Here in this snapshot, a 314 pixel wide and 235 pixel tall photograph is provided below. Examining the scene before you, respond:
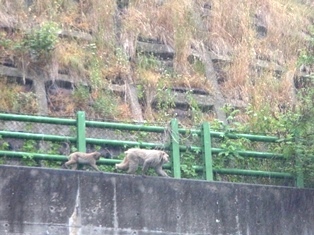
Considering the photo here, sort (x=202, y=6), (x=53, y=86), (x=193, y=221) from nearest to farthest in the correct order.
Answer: (x=193, y=221) → (x=53, y=86) → (x=202, y=6)

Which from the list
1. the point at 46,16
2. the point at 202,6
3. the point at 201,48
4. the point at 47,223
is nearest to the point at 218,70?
the point at 201,48

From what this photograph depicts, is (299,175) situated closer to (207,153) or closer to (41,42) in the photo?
(207,153)

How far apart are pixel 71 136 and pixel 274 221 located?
107 inches

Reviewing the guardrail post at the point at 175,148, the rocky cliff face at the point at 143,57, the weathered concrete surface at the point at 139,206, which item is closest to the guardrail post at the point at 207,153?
the guardrail post at the point at 175,148

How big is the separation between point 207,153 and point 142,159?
Result: 1.00 m

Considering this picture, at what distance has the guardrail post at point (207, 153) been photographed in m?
12.9

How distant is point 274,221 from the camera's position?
1261cm

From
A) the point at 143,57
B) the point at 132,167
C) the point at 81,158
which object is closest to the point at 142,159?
the point at 132,167

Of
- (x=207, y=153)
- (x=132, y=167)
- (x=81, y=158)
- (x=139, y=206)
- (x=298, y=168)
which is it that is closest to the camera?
(x=139, y=206)

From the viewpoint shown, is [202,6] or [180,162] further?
[202,6]

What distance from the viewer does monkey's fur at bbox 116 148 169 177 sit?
12.3 m

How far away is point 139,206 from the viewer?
39.1ft

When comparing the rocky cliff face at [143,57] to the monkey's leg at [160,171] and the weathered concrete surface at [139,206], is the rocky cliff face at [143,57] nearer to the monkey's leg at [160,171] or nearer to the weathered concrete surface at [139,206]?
the monkey's leg at [160,171]

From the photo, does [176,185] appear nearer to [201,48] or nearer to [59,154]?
[59,154]
